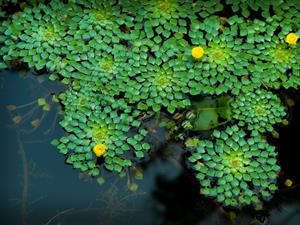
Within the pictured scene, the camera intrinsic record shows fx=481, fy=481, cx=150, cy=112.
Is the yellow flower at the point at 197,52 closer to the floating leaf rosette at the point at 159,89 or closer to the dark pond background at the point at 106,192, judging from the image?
the floating leaf rosette at the point at 159,89

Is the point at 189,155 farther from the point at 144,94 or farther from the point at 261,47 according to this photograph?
the point at 261,47

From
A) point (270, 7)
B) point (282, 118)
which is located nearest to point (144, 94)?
point (282, 118)

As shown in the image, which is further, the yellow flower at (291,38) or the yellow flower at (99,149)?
the yellow flower at (291,38)

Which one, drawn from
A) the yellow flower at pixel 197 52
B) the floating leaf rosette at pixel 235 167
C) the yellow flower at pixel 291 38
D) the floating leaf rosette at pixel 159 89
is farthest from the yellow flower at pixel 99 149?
the yellow flower at pixel 291 38

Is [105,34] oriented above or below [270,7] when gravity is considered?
below

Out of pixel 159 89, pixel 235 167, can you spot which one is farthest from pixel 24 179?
pixel 235 167

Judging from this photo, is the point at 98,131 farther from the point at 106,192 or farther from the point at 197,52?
the point at 197,52
